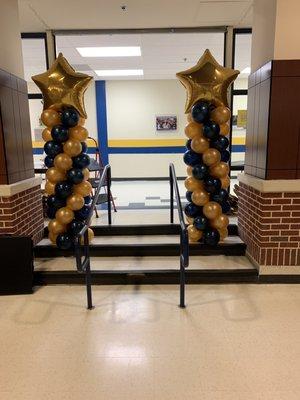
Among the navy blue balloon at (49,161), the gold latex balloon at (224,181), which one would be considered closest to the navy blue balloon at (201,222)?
the gold latex balloon at (224,181)

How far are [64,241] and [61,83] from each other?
174 centimetres

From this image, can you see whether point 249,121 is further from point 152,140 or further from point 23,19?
point 152,140

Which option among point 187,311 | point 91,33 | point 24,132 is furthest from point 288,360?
Result: point 91,33

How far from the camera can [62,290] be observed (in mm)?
3328

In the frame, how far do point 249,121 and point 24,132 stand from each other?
2.61 meters

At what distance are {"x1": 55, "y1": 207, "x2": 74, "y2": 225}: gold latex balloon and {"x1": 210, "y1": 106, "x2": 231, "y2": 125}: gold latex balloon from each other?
75.0 inches

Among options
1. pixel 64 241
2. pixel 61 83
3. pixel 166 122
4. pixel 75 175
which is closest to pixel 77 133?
pixel 75 175

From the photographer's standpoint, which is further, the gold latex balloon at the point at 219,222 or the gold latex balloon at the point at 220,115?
the gold latex balloon at the point at 219,222

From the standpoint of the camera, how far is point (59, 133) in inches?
139

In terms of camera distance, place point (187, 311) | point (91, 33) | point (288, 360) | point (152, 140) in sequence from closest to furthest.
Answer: point (288, 360) → point (187, 311) → point (91, 33) → point (152, 140)

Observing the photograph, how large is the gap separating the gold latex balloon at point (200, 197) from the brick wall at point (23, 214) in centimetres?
191

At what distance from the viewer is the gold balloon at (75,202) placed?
12.1 feet

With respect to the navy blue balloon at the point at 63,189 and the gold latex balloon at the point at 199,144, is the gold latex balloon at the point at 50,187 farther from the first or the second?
the gold latex balloon at the point at 199,144

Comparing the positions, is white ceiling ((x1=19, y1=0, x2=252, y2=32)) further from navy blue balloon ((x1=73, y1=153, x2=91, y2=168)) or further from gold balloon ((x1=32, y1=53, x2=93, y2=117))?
navy blue balloon ((x1=73, y1=153, x2=91, y2=168))
